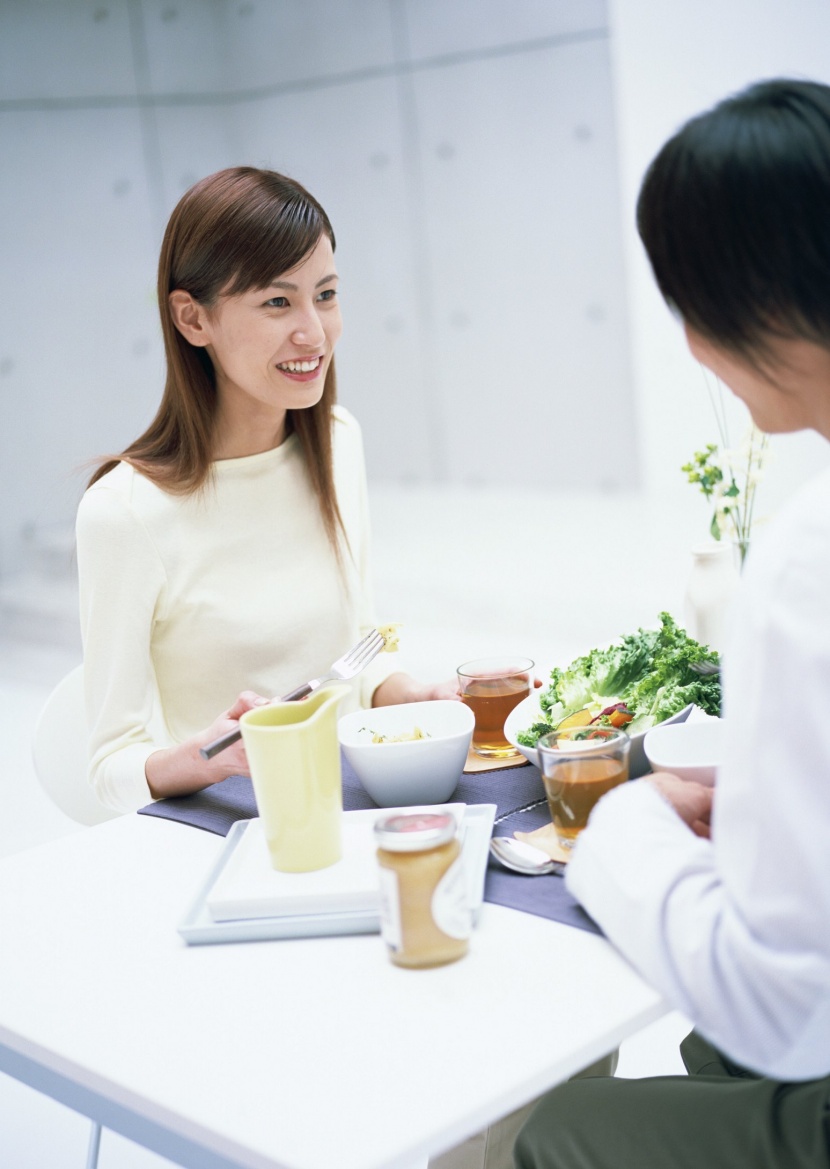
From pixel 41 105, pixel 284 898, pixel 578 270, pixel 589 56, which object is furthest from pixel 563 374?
pixel 284 898

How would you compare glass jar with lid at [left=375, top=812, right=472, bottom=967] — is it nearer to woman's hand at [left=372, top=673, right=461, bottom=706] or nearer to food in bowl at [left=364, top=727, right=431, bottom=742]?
food in bowl at [left=364, top=727, right=431, bottom=742]

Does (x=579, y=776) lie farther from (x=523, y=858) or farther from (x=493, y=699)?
(x=493, y=699)

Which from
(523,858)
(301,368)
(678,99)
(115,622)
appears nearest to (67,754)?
(115,622)

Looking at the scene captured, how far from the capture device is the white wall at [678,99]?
3.89 m

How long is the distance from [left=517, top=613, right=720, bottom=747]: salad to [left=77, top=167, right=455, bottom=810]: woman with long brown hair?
0.79 ft

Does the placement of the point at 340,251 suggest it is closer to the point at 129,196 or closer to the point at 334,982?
the point at 129,196

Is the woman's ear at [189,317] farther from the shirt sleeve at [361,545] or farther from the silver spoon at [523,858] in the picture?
the silver spoon at [523,858]

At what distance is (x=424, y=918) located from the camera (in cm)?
98

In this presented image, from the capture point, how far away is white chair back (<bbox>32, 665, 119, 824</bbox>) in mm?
1838

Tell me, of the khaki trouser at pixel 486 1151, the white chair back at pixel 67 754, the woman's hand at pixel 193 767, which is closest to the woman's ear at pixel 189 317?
the white chair back at pixel 67 754

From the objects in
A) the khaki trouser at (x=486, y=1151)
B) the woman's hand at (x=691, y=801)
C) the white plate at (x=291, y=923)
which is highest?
the woman's hand at (x=691, y=801)

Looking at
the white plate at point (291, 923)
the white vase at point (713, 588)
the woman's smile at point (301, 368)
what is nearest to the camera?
the white plate at point (291, 923)

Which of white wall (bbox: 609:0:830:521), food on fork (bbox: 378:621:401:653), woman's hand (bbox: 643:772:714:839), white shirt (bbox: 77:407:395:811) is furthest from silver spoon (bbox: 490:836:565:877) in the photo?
white wall (bbox: 609:0:830:521)

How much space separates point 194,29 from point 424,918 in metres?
5.81
